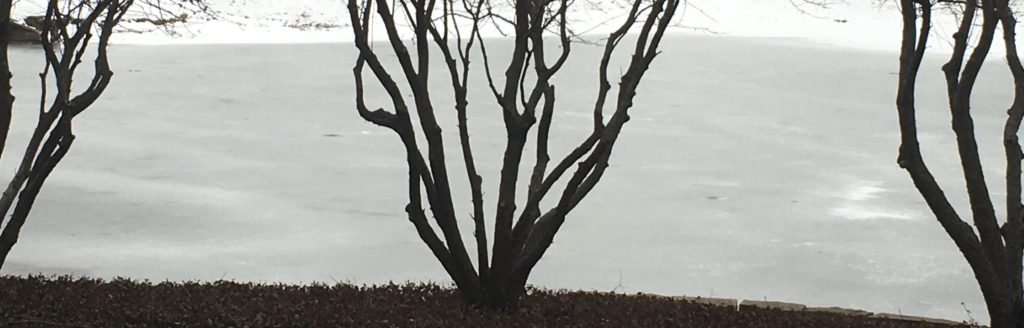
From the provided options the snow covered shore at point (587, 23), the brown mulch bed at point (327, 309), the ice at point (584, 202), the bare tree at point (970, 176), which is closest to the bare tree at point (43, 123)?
the brown mulch bed at point (327, 309)

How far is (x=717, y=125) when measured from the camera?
1419cm

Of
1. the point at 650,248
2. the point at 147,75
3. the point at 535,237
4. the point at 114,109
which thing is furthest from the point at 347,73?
the point at 535,237

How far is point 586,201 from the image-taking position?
1034 centimetres

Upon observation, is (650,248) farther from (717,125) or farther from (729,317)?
(717,125)

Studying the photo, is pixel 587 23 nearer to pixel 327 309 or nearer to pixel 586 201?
pixel 586 201

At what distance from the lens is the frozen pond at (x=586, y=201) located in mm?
7996

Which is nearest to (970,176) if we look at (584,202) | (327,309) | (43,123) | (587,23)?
(327,309)

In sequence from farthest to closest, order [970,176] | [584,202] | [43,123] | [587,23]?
[587,23] → [584,202] → [43,123] → [970,176]

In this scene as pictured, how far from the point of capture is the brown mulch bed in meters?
4.54

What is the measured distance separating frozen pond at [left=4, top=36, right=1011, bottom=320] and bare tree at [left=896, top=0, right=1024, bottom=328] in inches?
102

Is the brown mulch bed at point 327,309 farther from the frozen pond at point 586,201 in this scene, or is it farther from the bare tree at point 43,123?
the frozen pond at point 586,201

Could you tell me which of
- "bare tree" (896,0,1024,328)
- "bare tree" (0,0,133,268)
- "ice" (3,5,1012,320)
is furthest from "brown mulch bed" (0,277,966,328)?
"ice" (3,5,1012,320)

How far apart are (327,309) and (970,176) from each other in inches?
100.0

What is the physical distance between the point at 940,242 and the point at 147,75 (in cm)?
1232
